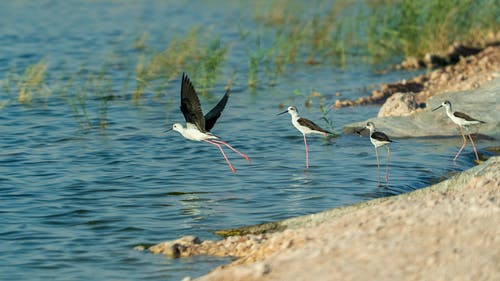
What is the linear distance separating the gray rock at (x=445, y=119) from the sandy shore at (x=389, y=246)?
4.91 metres

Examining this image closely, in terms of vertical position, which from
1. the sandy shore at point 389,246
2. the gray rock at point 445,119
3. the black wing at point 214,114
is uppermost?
the black wing at point 214,114

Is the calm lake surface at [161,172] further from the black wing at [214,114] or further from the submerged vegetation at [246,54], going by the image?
the black wing at [214,114]

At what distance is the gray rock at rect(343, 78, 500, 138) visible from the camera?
12.6 meters

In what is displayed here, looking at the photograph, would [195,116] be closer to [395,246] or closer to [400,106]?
[400,106]

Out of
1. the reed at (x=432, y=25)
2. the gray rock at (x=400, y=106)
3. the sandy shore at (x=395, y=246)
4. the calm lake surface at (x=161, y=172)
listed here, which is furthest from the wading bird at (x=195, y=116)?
the reed at (x=432, y=25)

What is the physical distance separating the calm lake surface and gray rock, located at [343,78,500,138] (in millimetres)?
235

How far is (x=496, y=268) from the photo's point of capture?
6160 mm

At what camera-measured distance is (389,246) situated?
6.48 meters

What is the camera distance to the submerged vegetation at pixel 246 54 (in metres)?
15.9

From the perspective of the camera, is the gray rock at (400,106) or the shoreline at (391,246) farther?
the gray rock at (400,106)

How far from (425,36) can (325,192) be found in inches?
340

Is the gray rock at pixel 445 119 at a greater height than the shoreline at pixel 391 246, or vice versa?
the shoreline at pixel 391 246

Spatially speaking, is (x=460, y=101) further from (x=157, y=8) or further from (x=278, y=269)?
(x=157, y=8)

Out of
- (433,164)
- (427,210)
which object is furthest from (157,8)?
(427,210)
